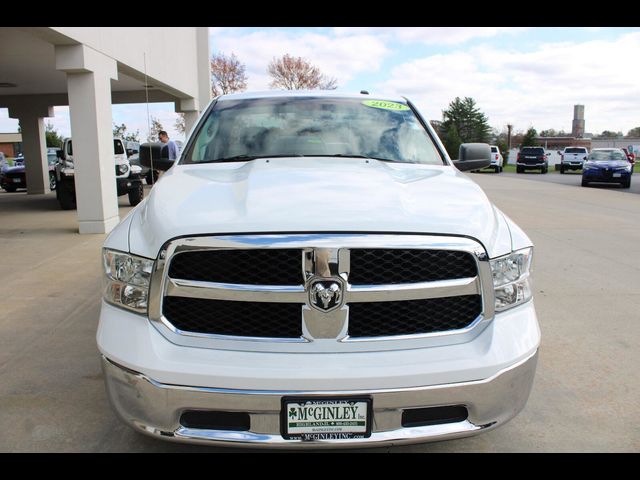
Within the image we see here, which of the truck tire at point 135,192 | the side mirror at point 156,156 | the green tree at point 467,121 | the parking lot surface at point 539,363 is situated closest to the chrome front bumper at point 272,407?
the parking lot surface at point 539,363

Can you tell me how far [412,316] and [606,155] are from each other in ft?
Result: 81.8

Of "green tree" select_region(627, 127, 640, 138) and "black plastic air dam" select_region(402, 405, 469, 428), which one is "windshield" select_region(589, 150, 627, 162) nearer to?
"black plastic air dam" select_region(402, 405, 469, 428)

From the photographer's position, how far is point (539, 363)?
150 inches

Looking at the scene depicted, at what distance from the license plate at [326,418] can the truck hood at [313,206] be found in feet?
2.06

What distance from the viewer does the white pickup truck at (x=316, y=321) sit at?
2023 millimetres

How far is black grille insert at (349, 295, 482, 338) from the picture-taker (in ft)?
7.11

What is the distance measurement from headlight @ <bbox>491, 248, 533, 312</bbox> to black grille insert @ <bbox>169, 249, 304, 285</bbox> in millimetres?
817

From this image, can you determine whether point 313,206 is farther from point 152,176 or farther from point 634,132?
point 634,132

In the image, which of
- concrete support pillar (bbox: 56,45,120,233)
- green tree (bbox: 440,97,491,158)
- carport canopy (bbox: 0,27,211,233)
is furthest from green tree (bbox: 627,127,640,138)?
concrete support pillar (bbox: 56,45,120,233)

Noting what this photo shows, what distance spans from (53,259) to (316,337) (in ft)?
21.0

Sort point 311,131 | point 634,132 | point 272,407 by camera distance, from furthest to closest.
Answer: point 634,132 → point 311,131 → point 272,407

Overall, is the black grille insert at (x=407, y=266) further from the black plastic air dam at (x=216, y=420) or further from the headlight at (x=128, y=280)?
the headlight at (x=128, y=280)

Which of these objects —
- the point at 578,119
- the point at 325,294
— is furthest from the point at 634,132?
the point at 325,294

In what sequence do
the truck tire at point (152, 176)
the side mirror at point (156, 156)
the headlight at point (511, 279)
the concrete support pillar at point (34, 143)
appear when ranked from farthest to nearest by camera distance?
the concrete support pillar at point (34, 143) → the truck tire at point (152, 176) → the side mirror at point (156, 156) → the headlight at point (511, 279)
